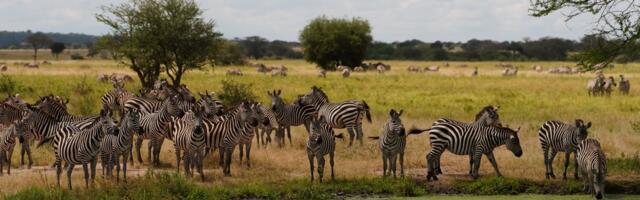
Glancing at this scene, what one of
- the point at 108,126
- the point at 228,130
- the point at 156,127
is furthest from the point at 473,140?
the point at 108,126

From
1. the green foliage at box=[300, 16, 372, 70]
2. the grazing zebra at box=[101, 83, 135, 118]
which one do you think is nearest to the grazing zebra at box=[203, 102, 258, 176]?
Result: the grazing zebra at box=[101, 83, 135, 118]

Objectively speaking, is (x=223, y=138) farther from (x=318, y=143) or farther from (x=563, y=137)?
(x=563, y=137)

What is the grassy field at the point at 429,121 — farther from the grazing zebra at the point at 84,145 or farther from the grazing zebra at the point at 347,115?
the grazing zebra at the point at 84,145

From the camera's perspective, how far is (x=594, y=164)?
1348cm

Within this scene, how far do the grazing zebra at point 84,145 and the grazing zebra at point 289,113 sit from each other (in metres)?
6.88

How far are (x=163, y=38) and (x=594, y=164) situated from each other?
25598 mm

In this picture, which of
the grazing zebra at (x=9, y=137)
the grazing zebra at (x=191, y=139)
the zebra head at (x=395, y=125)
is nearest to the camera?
the zebra head at (x=395, y=125)

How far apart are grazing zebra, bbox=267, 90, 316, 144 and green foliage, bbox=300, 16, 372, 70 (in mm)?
57231

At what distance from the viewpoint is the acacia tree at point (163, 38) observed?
36500 mm

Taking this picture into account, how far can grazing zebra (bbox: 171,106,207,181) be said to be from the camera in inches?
614

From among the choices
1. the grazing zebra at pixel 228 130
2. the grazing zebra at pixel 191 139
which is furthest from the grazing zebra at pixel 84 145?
the grazing zebra at pixel 228 130

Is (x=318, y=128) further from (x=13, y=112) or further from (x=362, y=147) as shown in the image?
(x=13, y=112)

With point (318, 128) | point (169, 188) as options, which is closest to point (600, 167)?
point (318, 128)

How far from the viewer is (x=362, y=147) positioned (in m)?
20.2
